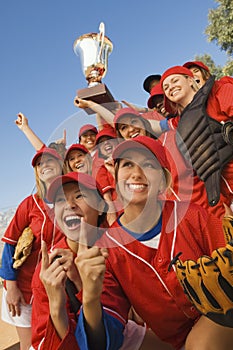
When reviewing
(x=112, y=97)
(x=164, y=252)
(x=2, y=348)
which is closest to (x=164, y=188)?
(x=164, y=252)

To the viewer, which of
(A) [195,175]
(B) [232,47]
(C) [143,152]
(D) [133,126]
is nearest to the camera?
(C) [143,152]

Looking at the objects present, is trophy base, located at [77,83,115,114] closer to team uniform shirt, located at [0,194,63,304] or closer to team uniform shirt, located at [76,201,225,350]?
team uniform shirt, located at [0,194,63,304]

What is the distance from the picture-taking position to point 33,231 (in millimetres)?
2455

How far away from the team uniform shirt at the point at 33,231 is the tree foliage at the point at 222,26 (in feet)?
32.4

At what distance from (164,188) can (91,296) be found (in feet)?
2.46

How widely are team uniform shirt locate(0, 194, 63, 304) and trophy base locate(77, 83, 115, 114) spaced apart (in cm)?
106

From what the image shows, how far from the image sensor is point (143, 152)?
1662 millimetres

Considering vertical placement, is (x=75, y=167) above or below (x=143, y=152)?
below

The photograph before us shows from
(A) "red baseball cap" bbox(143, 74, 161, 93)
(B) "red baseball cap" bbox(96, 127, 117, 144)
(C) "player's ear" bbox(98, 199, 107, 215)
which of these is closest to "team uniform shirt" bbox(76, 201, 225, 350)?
(C) "player's ear" bbox(98, 199, 107, 215)

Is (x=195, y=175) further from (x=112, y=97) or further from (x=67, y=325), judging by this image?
(x=112, y=97)

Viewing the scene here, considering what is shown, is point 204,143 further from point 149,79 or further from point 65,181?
point 149,79

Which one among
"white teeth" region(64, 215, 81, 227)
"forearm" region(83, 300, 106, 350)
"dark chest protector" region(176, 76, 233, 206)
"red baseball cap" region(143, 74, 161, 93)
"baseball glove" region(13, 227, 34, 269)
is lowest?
"baseball glove" region(13, 227, 34, 269)

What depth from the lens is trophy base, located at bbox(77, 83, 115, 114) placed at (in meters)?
3.16

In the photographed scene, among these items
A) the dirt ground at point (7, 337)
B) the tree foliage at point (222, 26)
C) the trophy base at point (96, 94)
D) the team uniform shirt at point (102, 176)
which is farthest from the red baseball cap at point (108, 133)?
the tree foliage at point (222, 26)
